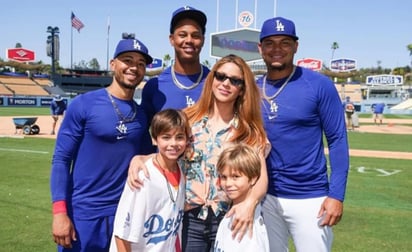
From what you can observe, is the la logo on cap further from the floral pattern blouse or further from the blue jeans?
the blue jeans

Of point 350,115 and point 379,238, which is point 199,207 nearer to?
point 379,238

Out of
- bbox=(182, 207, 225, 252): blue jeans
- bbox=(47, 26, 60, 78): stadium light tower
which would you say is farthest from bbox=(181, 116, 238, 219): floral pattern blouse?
bbox=(47, 26, 60, 78): stadium light tower

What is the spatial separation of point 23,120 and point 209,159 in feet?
65.4

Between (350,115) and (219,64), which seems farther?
(350,115)

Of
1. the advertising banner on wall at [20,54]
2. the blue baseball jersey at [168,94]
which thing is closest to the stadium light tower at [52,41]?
the advertising banner on wall at [20,54]

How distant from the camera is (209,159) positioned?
3.04 meters

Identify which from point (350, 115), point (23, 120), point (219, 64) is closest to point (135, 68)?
point (219, 64)

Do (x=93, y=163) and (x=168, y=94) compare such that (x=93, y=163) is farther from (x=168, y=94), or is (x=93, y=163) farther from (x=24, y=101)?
(x=24, y=101)

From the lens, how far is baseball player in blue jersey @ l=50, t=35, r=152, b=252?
323 cm

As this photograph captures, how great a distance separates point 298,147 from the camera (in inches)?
136

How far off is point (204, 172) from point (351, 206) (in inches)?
227

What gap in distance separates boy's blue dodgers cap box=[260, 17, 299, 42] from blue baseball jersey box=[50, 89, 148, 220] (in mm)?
1287

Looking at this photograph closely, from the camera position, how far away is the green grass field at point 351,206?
6016 mm

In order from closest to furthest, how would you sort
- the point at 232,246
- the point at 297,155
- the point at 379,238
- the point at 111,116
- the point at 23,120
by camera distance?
the point at 232,246 → the point at 111,116 → the point at 297,155 → the point at 379,238 → the point at 23,120
